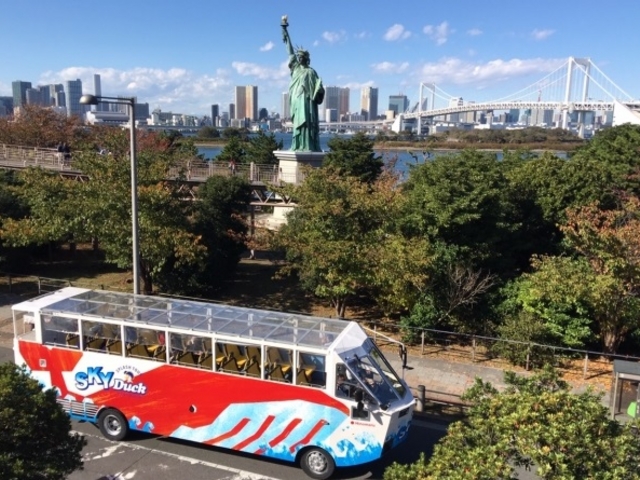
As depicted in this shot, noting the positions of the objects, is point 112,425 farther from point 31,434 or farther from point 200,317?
point 31,434

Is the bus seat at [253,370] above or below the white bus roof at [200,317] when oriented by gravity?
below

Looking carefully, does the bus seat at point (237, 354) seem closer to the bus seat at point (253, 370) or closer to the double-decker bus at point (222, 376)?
the double-decker bus at point (222, 376)

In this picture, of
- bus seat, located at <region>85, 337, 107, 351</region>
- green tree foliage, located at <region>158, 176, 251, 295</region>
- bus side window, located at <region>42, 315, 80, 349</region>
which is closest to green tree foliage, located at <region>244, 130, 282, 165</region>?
green tree foliage, located at <region>158, 176, 251, 295</region>

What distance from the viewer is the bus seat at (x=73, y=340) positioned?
35.6ft

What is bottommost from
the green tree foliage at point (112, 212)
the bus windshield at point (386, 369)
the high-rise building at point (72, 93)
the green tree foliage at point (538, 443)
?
the bus windshield at point (386, 369)

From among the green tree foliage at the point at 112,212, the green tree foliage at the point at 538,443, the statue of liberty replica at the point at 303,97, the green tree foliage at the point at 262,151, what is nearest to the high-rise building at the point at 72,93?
the green tree foliage at the point at 262,151

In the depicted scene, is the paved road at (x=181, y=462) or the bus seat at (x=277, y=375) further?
the paved road at (x=181, y=462)

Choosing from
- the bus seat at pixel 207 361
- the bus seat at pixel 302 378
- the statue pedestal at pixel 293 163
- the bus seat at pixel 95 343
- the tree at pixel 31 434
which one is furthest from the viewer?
the statue pedestal at pixel 293 163

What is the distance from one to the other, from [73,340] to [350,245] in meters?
8.17

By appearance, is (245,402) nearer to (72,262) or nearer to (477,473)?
(477,473)

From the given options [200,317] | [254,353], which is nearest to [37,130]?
[200,317]

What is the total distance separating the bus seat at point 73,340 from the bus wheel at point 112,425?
4.77 feet

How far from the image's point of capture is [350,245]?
53.4 ft

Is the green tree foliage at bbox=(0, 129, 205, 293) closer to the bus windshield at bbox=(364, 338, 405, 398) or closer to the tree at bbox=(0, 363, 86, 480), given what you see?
the bus windshield at bbox=(364, 338, 405, 398)
